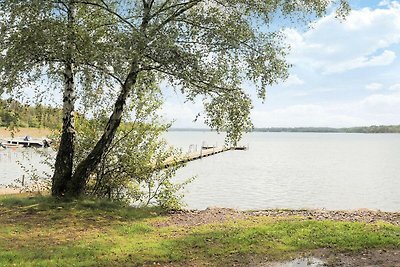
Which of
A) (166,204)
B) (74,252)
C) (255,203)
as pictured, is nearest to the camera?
(74,252)

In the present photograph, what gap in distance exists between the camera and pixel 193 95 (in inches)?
559

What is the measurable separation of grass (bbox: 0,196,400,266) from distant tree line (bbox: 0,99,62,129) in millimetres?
2688

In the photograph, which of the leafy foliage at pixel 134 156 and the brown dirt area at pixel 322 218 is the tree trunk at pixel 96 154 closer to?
the leafy foliage at pixel 134 156

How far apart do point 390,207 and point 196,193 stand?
41.9 feet

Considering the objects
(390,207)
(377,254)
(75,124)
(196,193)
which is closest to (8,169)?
(196,193)

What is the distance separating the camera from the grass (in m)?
8.91

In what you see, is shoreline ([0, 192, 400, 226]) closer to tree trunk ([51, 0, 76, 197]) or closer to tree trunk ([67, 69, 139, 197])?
tree trunk ([67, 69, 139, 197])

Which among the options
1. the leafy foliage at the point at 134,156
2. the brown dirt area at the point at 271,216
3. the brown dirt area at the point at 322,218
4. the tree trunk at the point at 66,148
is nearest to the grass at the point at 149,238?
the brown dirt area at the point at 322,218

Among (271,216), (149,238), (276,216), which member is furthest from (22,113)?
(276,216)

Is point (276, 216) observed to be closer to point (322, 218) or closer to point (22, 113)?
point (322, 218)

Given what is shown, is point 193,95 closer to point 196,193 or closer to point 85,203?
point 85,203

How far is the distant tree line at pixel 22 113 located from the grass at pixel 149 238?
269 cm

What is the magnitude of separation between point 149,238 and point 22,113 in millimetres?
6343

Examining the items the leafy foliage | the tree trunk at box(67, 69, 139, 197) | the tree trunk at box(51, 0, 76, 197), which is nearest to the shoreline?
the leafy foliage
